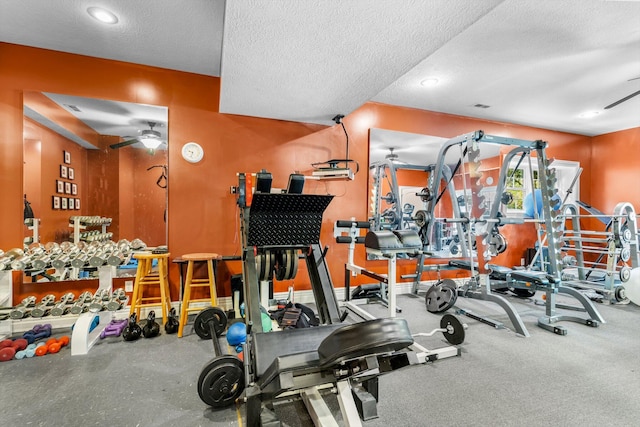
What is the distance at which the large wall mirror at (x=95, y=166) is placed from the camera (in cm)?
289

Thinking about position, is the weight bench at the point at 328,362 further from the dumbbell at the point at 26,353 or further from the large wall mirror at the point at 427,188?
the large wall mirror at the point at 427,188

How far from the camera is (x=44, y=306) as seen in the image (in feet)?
8.71

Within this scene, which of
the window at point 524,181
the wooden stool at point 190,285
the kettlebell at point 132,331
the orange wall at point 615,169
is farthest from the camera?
the orange wall at point 615,169

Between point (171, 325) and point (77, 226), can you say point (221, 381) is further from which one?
point (77, 226)

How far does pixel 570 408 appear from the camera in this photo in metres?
1.74

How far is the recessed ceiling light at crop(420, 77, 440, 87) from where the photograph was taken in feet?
11.5

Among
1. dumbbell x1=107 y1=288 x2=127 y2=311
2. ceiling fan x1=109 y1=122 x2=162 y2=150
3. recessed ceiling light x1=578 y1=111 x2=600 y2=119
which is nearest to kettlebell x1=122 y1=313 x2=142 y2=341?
dumbbell x1=107 y1=288 x2=127 y2=311

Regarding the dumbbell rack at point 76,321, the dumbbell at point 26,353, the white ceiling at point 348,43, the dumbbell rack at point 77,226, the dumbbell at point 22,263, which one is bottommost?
the dumbbell at point 26,353

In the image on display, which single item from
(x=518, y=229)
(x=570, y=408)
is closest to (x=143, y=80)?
(x=570, y=408)

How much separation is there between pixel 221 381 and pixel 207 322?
1103 millimetres

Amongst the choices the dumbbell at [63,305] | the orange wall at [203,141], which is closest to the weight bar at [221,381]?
the orange wall at [203,141]

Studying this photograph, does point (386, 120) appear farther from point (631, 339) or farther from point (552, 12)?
point (631, 339)

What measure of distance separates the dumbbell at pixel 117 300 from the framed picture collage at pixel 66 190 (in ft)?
3.42

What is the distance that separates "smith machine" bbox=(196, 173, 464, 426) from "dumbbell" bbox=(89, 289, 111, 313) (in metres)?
1.49
